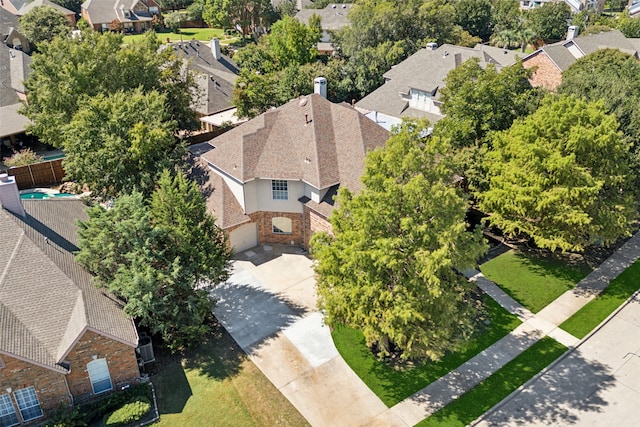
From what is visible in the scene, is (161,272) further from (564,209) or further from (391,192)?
(564,209)

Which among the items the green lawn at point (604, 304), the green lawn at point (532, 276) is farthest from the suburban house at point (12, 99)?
the green lawn at point (604, 304)

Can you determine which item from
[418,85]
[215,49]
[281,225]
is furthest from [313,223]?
[215,49]

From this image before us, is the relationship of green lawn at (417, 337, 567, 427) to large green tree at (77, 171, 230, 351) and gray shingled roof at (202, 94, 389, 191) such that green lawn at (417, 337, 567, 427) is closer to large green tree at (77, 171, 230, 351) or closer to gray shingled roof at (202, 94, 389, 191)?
large green tree at (77, 171, 230, 351)

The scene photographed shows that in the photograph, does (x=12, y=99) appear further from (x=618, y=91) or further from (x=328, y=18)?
(x=328, y=18)

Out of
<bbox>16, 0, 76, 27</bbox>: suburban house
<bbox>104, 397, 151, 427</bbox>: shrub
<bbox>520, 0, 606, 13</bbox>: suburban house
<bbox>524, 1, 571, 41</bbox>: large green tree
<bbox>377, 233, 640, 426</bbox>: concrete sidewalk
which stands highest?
<bbox>16, 0, 76, 27</bbox>: suburban house

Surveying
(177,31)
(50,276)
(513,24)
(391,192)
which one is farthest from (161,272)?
(177,31)

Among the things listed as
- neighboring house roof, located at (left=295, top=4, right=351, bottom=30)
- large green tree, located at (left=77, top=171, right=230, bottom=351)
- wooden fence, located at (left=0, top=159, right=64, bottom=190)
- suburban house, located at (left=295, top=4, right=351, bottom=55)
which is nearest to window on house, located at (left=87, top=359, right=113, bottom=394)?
large green tree, located at (left=77, top=171, right=230, bottom=351)
